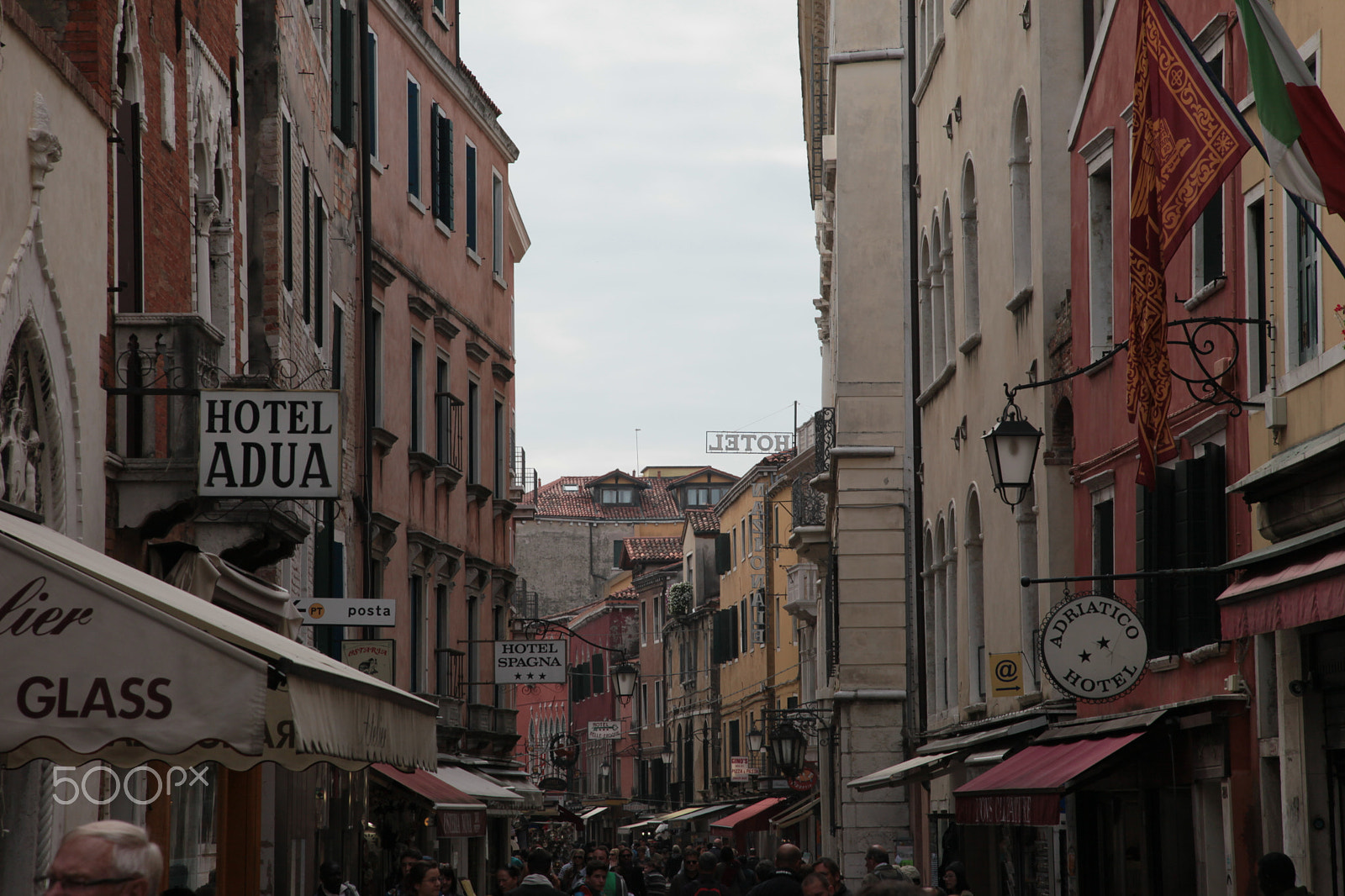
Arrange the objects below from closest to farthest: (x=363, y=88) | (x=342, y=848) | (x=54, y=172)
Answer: (x=54, y=172)
(x=342, y=848)
(x=363, y=88)

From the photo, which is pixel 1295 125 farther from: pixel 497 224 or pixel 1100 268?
pixel 497 224

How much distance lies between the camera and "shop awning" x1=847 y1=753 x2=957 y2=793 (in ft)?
67.4

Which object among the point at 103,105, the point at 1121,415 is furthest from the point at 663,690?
the point at 103,105

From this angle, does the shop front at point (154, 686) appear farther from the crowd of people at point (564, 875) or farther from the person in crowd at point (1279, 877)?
the person in crowd at point (1279, 877)

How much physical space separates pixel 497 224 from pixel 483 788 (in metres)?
11.8

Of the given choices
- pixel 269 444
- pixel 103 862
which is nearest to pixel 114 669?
pixel 103 862

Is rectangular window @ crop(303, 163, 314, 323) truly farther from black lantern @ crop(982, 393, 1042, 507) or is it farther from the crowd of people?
black lantern @ crop(982, 393, 1042, 507)

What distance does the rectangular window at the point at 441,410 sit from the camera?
96.2ft

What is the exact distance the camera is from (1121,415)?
1625 cm

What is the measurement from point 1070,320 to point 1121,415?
80.0 inches

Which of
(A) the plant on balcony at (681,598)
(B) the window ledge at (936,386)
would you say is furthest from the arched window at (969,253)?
(A) the plant on balcony at (681,598)

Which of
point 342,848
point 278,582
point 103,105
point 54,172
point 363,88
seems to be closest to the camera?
Result: point 54,172

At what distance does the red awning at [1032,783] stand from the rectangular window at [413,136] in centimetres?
1447

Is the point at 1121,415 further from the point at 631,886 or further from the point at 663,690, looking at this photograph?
the point at 663,690
